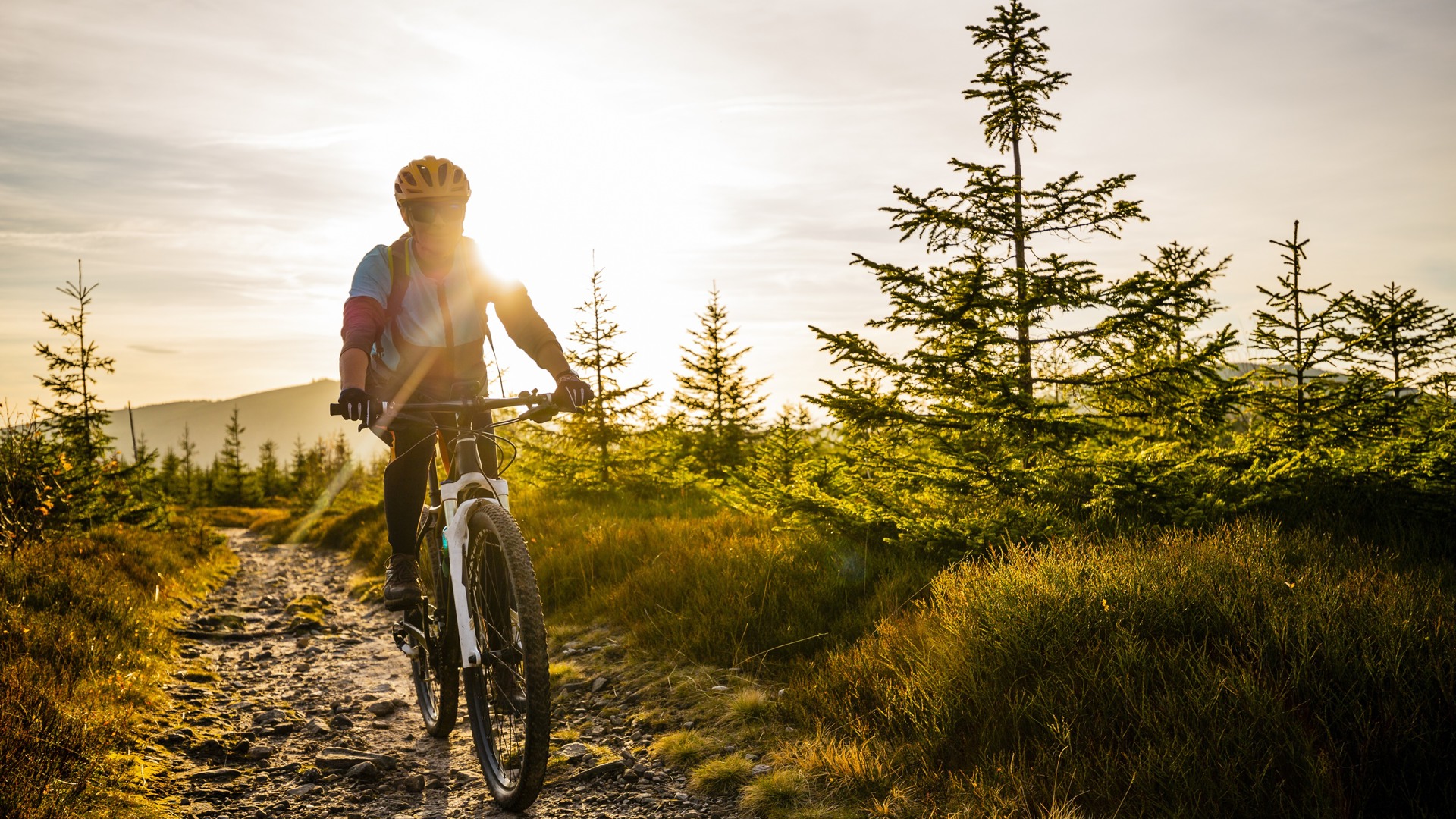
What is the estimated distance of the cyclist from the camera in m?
4.05

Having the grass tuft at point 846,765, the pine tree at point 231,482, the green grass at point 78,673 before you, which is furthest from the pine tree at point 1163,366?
the pine tree at point 231,482

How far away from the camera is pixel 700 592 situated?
5.85 m

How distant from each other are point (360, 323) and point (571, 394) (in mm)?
1177

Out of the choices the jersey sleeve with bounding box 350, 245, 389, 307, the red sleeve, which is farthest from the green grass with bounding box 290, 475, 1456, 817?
the jersey sleeve with bounding box 350, 245, 389, 307

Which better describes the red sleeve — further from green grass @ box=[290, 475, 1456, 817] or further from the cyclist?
green grass @ box=[290, 475, 1456, 817]

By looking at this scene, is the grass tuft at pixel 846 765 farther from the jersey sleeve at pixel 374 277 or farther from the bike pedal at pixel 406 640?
the jersey sleeve at pixel 374 277

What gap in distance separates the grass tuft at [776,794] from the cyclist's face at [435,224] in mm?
3375

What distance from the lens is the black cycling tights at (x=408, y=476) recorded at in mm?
4051

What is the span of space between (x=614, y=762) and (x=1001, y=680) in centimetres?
211

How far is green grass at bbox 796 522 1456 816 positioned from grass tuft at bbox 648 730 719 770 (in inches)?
23.6


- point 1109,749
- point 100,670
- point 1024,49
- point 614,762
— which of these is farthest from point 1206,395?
point 100,670

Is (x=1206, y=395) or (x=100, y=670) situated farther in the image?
(x=1206, y=395)

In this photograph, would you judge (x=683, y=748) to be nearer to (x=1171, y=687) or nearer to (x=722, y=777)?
(x=722, y=777)

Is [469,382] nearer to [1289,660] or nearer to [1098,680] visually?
[1098,680]
